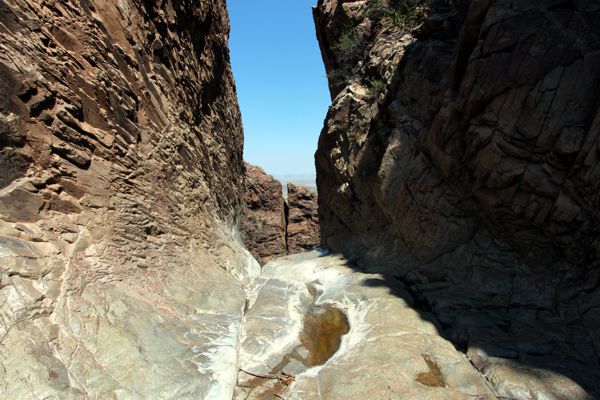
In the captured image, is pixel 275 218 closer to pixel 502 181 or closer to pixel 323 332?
pixel 323 332

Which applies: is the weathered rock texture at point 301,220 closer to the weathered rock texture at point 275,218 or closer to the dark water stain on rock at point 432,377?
the weathered rock texture at point 275,218

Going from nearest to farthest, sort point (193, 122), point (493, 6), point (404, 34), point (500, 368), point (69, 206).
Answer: point (500, 368) → point (69, 206) → point (493, 6) → point (193, 122) → point (404, 34)

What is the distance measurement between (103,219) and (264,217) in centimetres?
2179

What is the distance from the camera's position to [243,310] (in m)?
10.2

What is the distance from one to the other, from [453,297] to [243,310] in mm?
5890

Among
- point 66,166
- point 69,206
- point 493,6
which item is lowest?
point 69,206

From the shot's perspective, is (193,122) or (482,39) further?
(193,122)

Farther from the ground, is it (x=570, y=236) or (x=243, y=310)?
(x=570, y=236)

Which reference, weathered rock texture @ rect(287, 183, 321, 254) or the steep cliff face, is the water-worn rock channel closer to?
the steep cliff face

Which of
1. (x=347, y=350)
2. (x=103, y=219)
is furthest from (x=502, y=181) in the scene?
(x=103, y=219)

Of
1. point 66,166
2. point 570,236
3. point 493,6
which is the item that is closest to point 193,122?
point 66,166

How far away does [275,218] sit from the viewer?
2995cm

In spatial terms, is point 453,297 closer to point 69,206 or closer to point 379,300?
point 379,300

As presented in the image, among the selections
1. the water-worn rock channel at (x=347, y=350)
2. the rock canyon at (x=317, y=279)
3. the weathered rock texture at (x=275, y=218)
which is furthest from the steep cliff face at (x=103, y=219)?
the weathered rock texture at (x=275, y=218)
